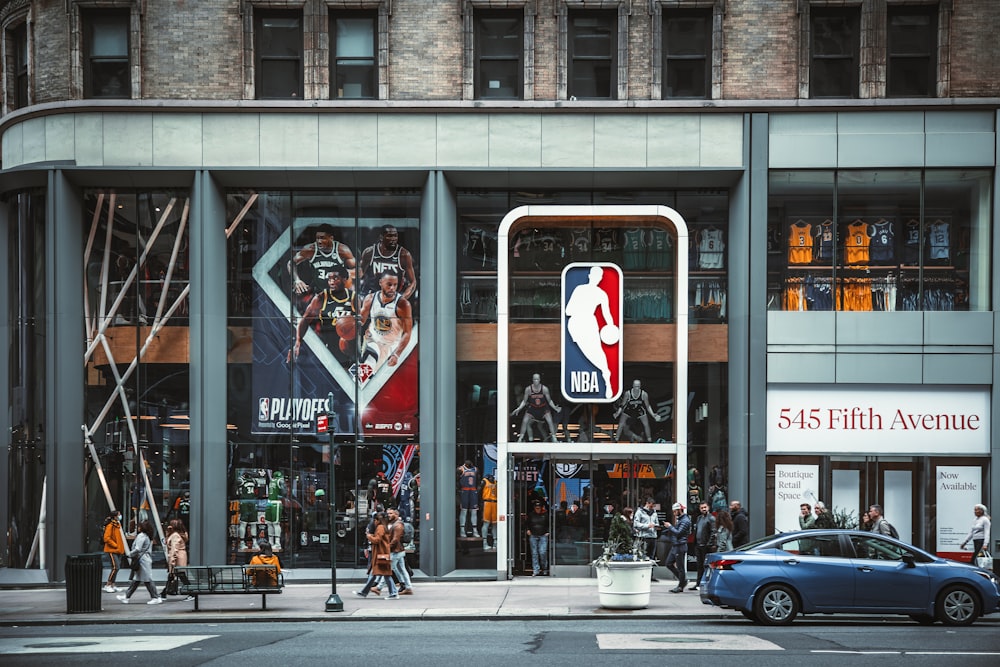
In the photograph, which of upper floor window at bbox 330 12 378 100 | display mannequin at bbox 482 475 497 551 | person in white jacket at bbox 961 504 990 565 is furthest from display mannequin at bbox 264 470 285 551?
person in white jacket at bbox 961 504 990 565

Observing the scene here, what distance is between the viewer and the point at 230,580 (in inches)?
795

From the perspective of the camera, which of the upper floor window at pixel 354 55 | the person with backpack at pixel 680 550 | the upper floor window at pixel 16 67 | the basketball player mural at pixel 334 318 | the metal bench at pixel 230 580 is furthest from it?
the upper floor window at pixel 16 67

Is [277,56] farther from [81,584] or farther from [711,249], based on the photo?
[81,584]

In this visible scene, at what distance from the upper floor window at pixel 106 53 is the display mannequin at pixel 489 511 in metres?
A: 11.9

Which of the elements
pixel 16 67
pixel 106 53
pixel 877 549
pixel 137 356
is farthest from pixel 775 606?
pixel 16 67

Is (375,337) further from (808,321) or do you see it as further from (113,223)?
(808,321)

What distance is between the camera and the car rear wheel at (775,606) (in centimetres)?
1728

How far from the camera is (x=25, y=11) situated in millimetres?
26234

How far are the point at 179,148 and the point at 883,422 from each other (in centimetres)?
1665

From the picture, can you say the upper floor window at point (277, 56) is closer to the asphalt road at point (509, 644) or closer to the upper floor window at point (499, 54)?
the upper floor window at point (499, 54)

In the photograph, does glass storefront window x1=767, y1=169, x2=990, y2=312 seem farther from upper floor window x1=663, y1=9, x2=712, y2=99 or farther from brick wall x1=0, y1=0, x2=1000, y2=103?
upper floor window x1=663, y1=9, x2=712, y2=99

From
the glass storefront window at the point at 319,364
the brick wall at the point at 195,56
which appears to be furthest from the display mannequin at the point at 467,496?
the brick wall at the point at 195,56

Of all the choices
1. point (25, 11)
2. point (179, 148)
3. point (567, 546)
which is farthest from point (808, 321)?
point (25, 11)

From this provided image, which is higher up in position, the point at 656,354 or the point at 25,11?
the point at 25,11
